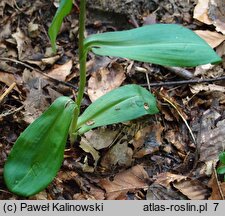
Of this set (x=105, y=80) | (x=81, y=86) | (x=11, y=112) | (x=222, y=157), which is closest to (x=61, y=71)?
(x=105, y=80)

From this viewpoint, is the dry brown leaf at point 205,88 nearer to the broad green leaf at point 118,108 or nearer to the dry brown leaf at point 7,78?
the broad green leaf at point 118,108

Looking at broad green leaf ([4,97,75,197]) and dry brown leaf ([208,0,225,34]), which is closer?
broad green leaf ([4,97,75,197])

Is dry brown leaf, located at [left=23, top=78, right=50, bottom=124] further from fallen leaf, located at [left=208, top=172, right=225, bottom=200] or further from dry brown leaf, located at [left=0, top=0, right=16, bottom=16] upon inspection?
fallen leaf, located at [left=208, top=172, right=225, bottom=200]

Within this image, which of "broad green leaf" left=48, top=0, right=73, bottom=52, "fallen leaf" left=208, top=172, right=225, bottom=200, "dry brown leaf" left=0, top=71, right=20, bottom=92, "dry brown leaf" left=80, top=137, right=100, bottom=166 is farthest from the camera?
"dry brown leaf" left=0, top=71, right=20, bottom=92

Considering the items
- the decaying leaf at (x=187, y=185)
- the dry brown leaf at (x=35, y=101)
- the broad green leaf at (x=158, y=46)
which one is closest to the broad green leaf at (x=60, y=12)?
the broad green leaf at (x=158, y=46)

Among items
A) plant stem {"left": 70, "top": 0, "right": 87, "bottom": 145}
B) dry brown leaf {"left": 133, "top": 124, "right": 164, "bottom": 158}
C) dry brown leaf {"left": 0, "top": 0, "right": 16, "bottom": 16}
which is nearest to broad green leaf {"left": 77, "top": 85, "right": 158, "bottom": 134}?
plant stem {"left": 70, "top": 0, "right": 87, "bottom": 145}

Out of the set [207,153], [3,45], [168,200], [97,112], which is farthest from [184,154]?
[3,45]
